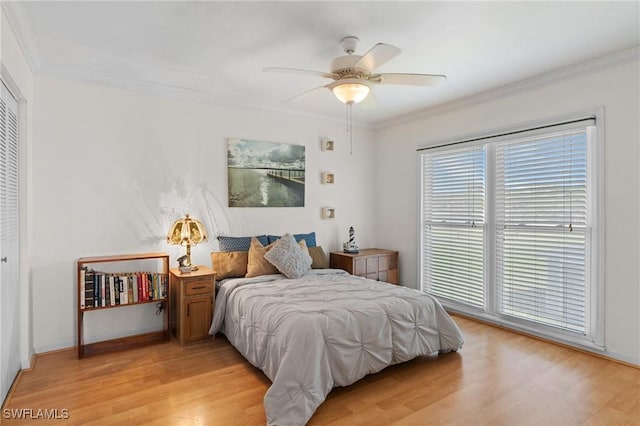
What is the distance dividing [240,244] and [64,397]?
203cm

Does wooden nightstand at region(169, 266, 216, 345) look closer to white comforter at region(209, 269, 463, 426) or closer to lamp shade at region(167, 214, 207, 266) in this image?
white comforter at region(209, 269, 463, 426)

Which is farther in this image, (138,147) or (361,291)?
(138,147)

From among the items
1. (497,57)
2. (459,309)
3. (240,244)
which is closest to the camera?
(497,57)

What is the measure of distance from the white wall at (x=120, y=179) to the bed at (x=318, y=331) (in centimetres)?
105

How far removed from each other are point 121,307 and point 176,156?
1.63m

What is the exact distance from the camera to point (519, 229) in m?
3.76

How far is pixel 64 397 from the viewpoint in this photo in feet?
8.18

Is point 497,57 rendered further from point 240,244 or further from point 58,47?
point 58,47

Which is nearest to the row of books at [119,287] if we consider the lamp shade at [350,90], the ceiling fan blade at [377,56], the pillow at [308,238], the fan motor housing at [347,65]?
the pillow at [308,238]

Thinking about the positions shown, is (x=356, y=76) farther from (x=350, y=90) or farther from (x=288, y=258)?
(x=288, y=258)

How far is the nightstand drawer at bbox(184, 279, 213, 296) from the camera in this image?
3436mm

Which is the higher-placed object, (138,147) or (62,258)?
(138,147)

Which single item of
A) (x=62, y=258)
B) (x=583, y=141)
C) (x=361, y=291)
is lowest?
(x=361, y=291)

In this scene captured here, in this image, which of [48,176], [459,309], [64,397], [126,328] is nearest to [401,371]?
[459,309]
